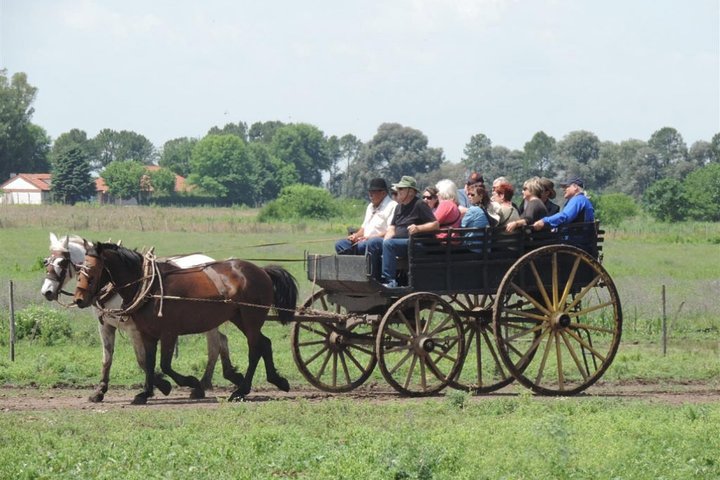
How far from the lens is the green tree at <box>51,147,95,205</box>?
10225 centimetres

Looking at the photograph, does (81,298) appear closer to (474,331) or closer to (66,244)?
(66,244)

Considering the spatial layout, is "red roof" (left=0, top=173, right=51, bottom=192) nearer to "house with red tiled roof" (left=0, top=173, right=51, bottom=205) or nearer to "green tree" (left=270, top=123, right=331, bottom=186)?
"house with red tiled roof" (left=0, top=173, right=51, bottom=205)

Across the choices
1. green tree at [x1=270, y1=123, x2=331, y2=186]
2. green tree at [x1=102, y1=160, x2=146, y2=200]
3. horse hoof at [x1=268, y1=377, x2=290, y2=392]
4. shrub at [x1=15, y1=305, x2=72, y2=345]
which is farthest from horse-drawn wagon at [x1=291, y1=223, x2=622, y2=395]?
green tree at [x1=270, y1=123, x2=331, y2=186]

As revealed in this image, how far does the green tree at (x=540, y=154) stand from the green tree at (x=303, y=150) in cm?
3100

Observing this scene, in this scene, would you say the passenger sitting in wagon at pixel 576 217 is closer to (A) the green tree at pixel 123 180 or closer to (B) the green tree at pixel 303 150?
(A) the green tree at pixel 123 180

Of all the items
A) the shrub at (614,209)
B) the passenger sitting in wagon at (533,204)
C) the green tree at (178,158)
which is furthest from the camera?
the green tree at (178,158)

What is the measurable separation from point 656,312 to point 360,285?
448 inches

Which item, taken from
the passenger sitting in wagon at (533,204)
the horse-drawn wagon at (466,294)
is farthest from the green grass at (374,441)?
the passenger sitting in wagon at (533,204)

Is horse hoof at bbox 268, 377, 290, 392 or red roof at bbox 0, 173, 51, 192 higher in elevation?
red roof at bbox 0, 173, 51, 192

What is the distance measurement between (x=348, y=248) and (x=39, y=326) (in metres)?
7.73

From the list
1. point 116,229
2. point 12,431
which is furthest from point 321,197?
point 12,431

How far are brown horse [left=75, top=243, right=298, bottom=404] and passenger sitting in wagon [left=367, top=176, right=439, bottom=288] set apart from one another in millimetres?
1362

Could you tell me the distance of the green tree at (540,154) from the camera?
108 meters

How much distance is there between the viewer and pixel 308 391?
15641mm
